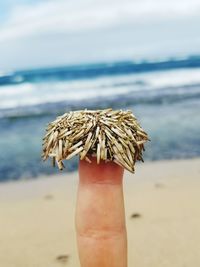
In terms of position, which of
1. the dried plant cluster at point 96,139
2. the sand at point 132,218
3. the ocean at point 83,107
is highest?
the dried plant cluster at point 96,139

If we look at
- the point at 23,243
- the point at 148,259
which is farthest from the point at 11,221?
the point at 148,259

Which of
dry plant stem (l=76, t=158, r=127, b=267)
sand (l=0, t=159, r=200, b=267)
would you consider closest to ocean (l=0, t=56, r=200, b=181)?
sand (l=0, t=159, r=200, b=267)

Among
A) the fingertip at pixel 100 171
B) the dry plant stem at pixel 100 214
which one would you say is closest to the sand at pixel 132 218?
the dry plant stem at pixel 100 214

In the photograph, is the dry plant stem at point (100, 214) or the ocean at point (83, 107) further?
the ocean at point (83, 107)

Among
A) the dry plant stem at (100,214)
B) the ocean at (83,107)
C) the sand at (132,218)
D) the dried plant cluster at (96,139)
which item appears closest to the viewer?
the dried plant cluster at (96,139)

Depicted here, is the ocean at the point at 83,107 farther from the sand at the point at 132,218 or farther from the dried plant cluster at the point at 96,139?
the dried plant cluster at the point at 96,139

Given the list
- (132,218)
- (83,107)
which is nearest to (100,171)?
(132,218)

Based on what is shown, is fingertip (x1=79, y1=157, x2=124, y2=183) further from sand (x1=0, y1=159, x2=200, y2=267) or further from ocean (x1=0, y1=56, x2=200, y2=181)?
ocean (x1=0, y1=56, x2=200, y2=181)

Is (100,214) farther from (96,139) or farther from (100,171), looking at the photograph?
(96,139)
